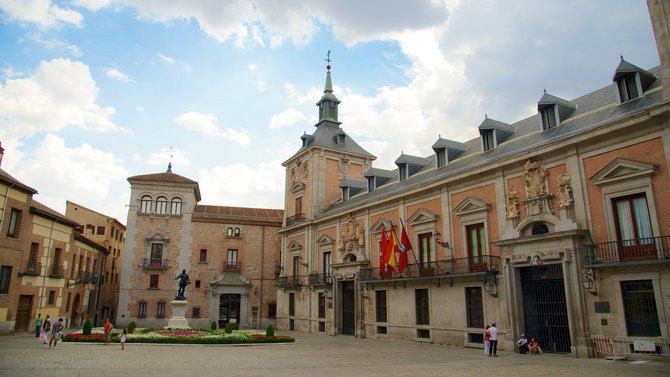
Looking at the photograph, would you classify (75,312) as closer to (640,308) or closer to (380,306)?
(380,306)

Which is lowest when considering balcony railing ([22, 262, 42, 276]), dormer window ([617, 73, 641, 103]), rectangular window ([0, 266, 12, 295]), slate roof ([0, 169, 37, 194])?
rectangular window ([0, 266, 12, 295])

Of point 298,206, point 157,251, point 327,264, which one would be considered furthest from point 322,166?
point 157,251

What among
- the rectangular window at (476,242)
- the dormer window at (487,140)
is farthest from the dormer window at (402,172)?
the rectangular window at (476,242)

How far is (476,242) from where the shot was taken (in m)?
23.6

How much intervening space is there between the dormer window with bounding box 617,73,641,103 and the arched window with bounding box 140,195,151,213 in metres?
38.1

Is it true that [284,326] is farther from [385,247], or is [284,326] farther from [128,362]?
[128,362]

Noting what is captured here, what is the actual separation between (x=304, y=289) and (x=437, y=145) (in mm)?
16936

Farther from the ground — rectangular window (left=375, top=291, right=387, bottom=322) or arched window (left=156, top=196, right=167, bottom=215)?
arched window (left=156, top=196, right=167, bottom=215)

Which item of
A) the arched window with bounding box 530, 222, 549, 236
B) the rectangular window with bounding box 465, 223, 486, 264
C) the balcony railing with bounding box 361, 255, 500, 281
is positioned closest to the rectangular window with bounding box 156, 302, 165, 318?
the balcony railing with bounding box 361, 255, 500, 281

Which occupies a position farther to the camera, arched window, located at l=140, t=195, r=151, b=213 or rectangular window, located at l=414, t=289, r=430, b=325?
arched window, located at l=140, t=195, r=151, b=213

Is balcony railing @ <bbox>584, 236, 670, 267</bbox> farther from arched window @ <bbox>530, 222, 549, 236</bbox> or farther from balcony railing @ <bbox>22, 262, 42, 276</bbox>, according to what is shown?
balcony railing @ <bbox>22, 262, 42, 276</bbox>

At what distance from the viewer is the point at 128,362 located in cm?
1498

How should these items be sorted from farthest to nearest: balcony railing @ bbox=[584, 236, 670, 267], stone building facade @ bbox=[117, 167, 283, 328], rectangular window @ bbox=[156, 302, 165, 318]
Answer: stone building facade @ bbox=[117, 167, 283, 328]
rectangular window @ bbox=[156, 302, 165, 318]
balcony railing @ bbox=[584, 236, 670, 267]

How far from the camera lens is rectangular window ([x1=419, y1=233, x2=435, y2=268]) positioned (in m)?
26.2
